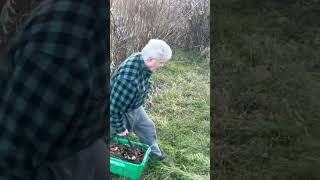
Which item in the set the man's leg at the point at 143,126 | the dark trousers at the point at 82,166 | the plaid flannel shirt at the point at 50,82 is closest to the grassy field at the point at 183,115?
the man's leg at the point at 143,126

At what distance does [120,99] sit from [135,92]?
2.4 inches

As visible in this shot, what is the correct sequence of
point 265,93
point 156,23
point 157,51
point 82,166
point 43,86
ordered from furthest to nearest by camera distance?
point 265,93 < point 156,23 < point 157,51 < point 82,166 < point 43,86

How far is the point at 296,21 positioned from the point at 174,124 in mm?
2188

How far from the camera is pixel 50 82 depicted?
3.88ft

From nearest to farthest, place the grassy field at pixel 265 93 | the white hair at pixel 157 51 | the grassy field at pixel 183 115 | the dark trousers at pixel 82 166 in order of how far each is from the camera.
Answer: the dark trousers at pixel 82 166 < the white hair at pixel 157 51 < the grassy field at pixel 183 115 < the grassy field at pixel 265 93

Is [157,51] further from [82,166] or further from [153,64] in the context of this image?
[82,166]

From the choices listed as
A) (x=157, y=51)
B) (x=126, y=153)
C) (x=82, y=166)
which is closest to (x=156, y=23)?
(x=157, y=51)

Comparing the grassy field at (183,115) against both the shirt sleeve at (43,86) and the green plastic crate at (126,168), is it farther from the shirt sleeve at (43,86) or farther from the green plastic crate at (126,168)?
the shirt sleeve at (43,86)

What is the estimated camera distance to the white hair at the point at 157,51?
1.69 meters

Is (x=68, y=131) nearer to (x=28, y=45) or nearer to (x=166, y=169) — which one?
(x=28, y=45)

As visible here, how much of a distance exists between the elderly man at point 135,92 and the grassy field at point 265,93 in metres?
0.79

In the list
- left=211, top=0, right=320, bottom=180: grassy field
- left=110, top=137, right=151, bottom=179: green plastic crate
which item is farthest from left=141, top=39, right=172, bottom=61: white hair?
left=211, top=0, right=320, bottom=180: grassy field

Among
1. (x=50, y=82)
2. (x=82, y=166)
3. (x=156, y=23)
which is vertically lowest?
(x=82, y=166)

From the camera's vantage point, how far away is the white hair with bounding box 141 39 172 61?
5.53 ft
